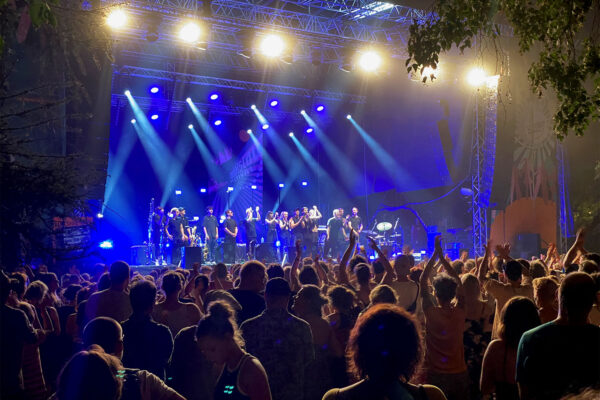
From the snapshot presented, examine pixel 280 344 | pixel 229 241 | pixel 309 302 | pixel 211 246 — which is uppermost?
pixel 229 241

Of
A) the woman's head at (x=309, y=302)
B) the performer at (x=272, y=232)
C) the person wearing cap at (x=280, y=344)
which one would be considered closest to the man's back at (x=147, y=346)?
the person wearing cap at (x=280, y=344)

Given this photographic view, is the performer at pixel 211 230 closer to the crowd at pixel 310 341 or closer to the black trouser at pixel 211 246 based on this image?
the black trouser at pixel 211 246

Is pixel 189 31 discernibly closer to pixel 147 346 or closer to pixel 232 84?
pixel 232 84

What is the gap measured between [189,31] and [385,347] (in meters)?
14.0

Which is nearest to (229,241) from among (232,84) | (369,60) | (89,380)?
(232,84)

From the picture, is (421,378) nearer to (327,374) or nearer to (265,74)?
(327,374)

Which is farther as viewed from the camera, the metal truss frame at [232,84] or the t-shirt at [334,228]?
the metal truss frame at [232,84]

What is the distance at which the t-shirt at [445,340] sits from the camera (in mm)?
4215

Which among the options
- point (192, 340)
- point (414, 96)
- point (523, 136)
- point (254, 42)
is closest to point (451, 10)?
point (192, 340)

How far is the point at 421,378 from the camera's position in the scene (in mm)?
4148

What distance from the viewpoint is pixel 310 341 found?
145 inches

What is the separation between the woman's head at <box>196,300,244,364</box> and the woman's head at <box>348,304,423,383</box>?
89 cm

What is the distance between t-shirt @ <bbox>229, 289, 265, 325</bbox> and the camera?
179 inches

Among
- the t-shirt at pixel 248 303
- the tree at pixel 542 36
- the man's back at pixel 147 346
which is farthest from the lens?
the tree at pixel 542 36
